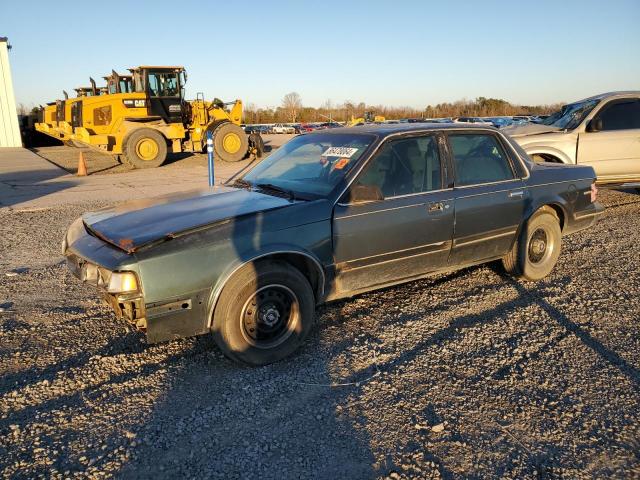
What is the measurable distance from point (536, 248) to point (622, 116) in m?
5.36

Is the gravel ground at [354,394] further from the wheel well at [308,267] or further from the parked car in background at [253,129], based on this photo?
the parked car in background at [253,129]

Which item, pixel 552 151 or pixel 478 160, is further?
pixel 552 151

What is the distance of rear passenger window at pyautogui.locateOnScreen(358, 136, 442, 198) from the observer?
4.07 m

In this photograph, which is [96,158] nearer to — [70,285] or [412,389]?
[70,285]

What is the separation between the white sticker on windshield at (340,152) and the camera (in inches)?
163

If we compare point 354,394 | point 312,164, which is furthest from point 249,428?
point 312,164

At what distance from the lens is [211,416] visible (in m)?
2.96

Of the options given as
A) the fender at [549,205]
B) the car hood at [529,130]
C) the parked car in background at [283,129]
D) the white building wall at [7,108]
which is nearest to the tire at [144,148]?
the car hood at [529,130]

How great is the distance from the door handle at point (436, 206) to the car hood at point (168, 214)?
4.13 ft

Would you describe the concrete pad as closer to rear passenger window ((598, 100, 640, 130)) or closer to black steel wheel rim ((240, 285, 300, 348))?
black steel wheel rim ((240, 285, 300, 348))

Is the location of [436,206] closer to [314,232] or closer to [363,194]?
[363,194]

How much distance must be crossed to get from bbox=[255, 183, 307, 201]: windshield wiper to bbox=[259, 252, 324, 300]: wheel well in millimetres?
508

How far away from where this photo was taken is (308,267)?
371cm

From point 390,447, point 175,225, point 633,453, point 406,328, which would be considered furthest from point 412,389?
point 175,225
